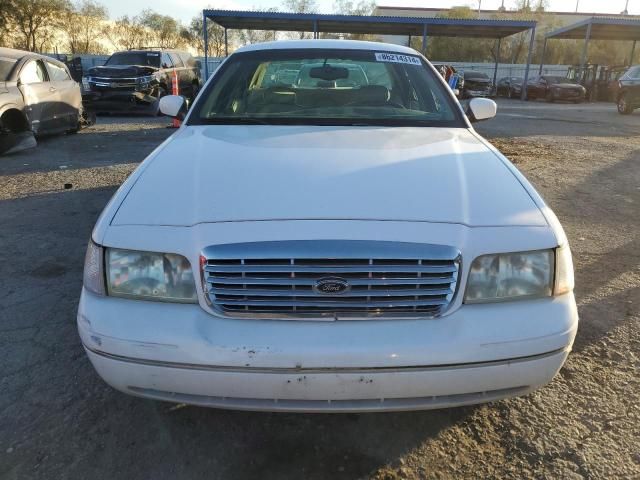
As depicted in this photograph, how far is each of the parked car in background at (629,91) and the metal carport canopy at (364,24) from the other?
22.3 feet

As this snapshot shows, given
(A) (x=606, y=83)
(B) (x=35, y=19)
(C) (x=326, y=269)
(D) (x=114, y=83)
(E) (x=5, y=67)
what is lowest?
(C) (x=326, y=269)

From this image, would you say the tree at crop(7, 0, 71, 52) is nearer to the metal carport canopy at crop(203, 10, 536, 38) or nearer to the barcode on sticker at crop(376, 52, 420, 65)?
the metal carport canopy at crop(203, 10, 536, 38)

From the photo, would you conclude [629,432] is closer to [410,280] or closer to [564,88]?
[410,280]

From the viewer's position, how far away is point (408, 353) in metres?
1.64

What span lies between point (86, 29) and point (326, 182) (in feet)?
150

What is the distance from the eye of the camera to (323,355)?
1628 millimetres

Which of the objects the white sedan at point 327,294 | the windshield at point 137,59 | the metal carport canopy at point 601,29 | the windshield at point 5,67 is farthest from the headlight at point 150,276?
the metal carport canopy at point 601,29

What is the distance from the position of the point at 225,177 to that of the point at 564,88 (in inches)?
1060

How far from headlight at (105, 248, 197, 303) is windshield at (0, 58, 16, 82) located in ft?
25.2

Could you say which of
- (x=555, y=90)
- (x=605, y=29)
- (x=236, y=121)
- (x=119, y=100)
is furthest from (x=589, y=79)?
(x=236, y=121)

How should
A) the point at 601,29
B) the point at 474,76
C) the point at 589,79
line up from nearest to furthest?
the point at 474,76 → the point at 589,79 → the point at 601,29

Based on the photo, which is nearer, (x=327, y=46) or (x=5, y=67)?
(x=327, y=46)

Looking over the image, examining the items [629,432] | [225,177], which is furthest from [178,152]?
[629,432]

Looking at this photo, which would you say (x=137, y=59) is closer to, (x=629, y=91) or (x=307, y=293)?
(x=307, y=293)
